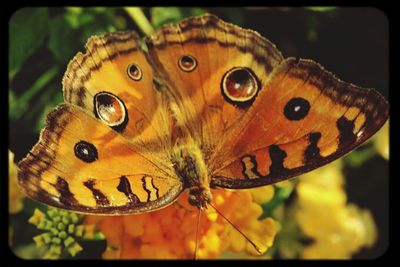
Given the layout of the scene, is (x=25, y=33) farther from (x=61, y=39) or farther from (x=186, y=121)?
(x=186, y=121)

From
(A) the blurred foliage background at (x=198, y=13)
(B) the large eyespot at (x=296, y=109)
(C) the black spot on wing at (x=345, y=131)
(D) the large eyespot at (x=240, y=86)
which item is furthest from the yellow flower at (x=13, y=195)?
(C) the black spot on wing at (x=345, y=131)

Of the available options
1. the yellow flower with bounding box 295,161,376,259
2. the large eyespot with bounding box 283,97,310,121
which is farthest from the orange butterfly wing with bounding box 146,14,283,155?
the yellow flower with bounding box 295,161,376,259

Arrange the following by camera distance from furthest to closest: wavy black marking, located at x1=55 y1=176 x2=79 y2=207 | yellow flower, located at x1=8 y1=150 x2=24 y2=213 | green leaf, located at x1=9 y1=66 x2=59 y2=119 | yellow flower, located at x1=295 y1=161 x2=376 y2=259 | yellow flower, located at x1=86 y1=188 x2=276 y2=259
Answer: yellow flower, located at x1=295 y1=161 x2=376 y2=259
green leaf, located at x1=9 y1=66 x2=59 y2=119
yellow flower, located at x1=8 y1=150 x2=24 y2=213
yellow flower, located at x1=86 y1=188 x2=276 y2=259
wavy black marking, located at x1=55 y1=176 x2=79 y2=207

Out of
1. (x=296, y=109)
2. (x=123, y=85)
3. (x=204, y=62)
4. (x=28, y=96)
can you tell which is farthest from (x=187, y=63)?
(x=28, y=96)

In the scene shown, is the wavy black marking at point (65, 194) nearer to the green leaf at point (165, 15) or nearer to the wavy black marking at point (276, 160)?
the wavy black marking at point (276, 160)

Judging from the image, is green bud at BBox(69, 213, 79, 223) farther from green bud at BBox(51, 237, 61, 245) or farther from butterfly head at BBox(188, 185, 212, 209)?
butterfly head at BBox(188, 185, 212, 209)

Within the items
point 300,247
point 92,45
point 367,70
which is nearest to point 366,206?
point 300,247
